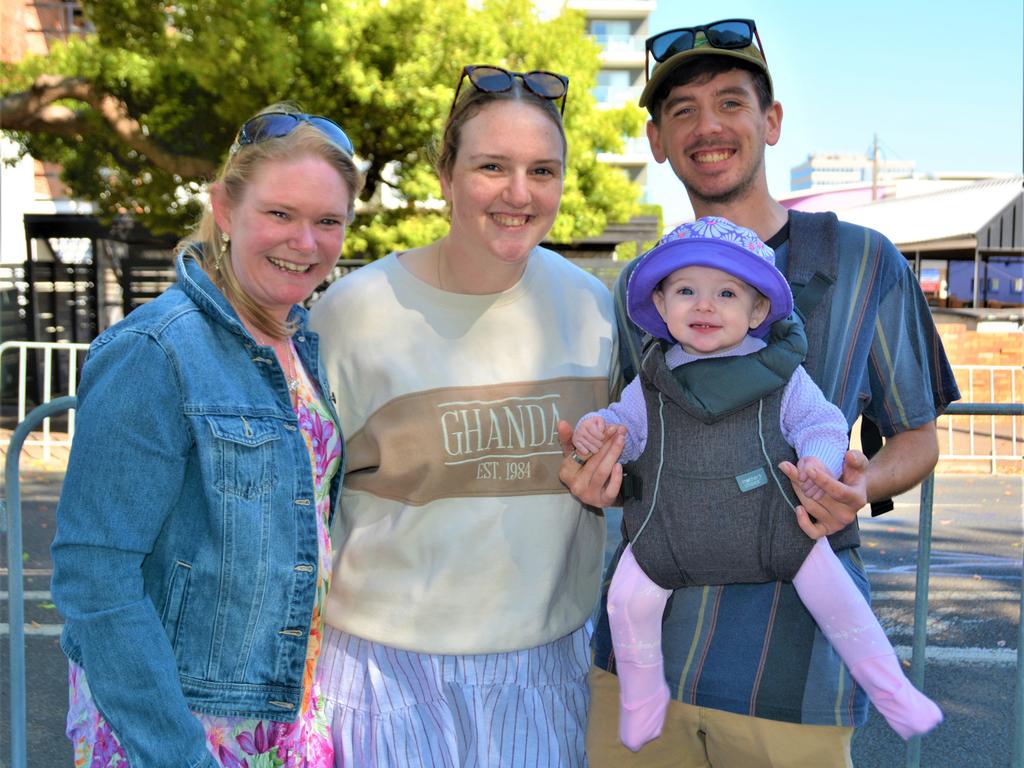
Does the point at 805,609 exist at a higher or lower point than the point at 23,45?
lower

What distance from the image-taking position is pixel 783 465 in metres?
2.09

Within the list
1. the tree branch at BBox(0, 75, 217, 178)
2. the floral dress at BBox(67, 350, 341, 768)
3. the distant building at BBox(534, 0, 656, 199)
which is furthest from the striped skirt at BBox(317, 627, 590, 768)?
the distant building at BBox(534, 0, 656, 199)

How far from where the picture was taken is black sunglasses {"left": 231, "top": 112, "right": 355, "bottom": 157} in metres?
2.22

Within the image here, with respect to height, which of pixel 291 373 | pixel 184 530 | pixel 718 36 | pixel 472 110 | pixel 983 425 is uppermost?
pixel 718 36

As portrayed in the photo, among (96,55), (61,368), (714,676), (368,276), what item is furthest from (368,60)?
(714,676)

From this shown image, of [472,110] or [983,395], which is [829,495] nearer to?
[472,110]

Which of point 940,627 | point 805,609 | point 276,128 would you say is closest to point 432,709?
point 805,609

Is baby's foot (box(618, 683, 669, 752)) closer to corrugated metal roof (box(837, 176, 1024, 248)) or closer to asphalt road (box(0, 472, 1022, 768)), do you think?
asphalt road (box(0, 472, 1022, 768))

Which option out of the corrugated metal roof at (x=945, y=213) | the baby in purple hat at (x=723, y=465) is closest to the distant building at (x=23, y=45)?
the corrugated metal roof at (x=945, y=213)

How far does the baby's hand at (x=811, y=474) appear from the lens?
202cm

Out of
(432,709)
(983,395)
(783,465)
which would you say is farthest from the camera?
(983,395)

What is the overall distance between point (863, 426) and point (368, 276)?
4.59 feet

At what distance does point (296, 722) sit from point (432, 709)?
38cm

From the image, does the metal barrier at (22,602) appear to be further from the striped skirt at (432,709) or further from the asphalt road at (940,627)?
the striped skirt at (432,709)
